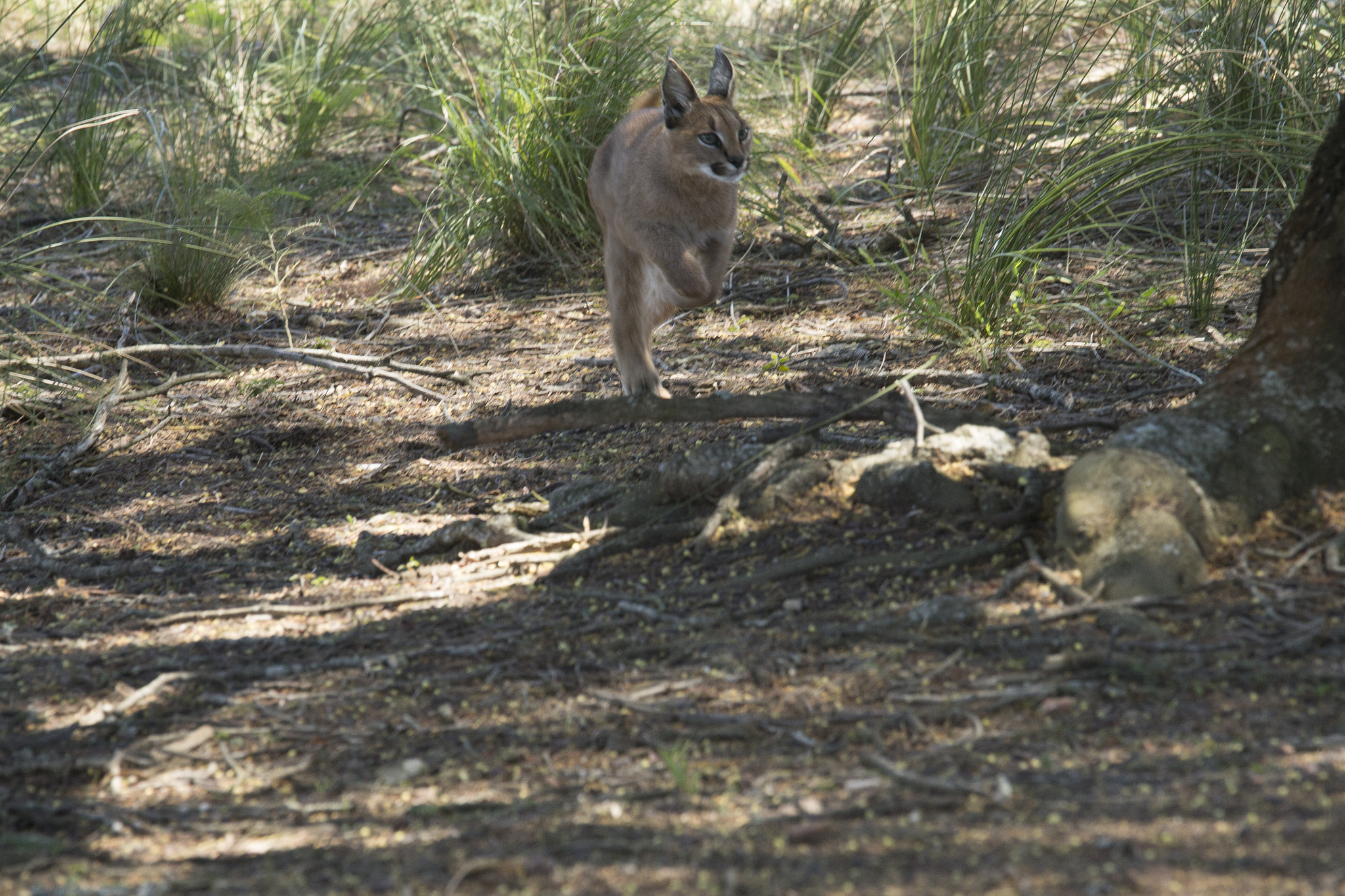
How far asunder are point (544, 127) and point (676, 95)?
6.01 feet

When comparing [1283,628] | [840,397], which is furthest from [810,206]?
[1283,628]

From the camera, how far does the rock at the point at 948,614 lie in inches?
98.4

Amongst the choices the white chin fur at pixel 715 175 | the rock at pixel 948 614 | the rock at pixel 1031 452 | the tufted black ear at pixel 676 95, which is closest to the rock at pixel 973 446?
the rock at pixel 1031 452

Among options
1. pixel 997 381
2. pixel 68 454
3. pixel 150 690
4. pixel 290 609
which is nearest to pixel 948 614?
pixel 290 609

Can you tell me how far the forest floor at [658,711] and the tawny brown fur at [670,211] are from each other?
734mm

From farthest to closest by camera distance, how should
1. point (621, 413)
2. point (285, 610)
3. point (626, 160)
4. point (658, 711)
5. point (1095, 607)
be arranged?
point (626, 160) < point (621, 413) < point (285, 610) < point (1095, 607) < point (658, 711)

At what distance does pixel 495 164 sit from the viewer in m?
6.22

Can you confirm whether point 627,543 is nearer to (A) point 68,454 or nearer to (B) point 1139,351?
(B) point 1139,351

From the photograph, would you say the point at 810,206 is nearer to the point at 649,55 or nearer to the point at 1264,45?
the point at 649,55

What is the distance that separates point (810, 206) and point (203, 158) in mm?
3570

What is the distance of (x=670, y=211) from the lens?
176 inches

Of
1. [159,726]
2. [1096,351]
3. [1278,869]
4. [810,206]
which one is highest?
[810,206]

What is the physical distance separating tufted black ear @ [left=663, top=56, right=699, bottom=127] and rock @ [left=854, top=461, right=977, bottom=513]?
6.67 feet

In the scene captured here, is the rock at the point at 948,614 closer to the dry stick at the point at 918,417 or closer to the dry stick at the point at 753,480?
the dry stick at the point at 918,417
